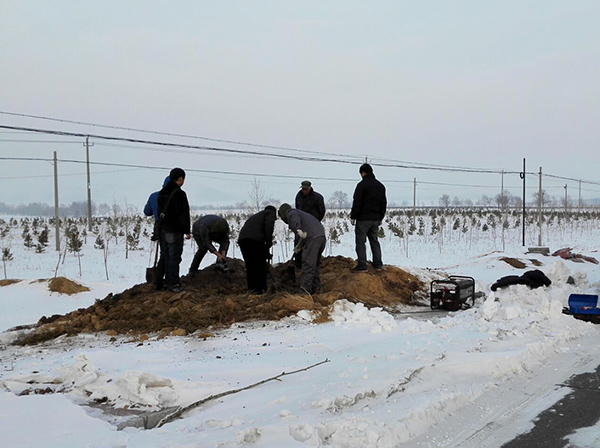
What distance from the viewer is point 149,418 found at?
4043 mm

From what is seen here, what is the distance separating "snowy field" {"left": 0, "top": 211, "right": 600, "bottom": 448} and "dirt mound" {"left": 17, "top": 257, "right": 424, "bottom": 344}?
1.13ft

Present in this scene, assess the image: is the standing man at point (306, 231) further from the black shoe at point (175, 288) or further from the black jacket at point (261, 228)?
the black shoe at point (175, 288)

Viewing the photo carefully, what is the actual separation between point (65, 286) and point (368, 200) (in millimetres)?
7639

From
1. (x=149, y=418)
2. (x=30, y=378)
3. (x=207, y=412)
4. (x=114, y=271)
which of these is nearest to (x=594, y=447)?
(x=207, y=412)

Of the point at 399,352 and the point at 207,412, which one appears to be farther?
the point at 399,352

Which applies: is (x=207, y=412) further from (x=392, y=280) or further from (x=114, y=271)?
(x=114, y=271)

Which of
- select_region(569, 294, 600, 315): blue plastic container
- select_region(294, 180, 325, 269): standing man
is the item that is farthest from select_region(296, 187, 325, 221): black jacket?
select_region(569, 294, 600, 315): blue plastic container

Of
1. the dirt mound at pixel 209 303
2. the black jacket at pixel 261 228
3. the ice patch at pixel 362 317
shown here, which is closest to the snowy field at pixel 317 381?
the ice patch at pixel 362 317

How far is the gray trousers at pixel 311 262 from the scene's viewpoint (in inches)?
349

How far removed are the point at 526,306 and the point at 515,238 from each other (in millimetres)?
27299

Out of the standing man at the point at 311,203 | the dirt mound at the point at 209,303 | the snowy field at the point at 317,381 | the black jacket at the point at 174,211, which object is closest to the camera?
the snowy field at the point at 317,381

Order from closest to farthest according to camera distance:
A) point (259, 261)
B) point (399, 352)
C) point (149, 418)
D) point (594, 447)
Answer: point (594, 447), point (149, 418), point (399, 352), point (259, 261)

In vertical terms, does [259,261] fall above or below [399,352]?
above

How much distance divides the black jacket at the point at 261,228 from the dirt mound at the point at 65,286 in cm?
591
